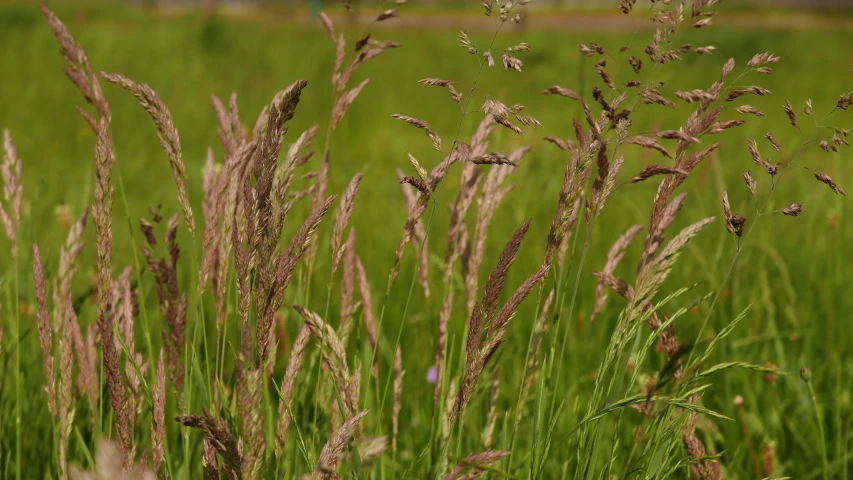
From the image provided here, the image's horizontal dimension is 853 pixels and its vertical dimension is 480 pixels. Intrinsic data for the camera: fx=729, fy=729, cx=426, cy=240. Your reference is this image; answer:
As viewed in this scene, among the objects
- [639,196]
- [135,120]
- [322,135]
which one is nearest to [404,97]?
[322,135]

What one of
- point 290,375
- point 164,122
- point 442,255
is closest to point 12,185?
point 164,122

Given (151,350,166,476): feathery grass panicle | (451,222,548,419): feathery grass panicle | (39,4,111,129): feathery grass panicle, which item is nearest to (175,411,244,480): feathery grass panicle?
(151,350,166,476): feathery grass panicle

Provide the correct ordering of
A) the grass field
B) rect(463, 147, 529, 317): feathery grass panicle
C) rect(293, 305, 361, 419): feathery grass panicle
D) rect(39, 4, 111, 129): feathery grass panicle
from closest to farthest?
rect(293, 305, 361, 419): feathery grass panicle
rect(39, 4, 111, 129): feathery grass panicle
rect(463, 147, 529, 317): feathery grass panicle
the grass field

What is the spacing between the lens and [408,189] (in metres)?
1.62

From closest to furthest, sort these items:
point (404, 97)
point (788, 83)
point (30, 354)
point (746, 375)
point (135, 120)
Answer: point (30, 354)
point (746, 375)
point (135, 120)
point (404, 97)
point (788, 83)

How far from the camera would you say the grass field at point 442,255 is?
1.62 m

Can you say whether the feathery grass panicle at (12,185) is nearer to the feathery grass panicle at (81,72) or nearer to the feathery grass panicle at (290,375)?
the feathery grass panicle at (81,72)

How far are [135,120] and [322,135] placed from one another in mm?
1670

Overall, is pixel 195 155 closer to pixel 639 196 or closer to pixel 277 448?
pixel 639 196

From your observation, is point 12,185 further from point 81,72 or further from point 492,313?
point 492,313

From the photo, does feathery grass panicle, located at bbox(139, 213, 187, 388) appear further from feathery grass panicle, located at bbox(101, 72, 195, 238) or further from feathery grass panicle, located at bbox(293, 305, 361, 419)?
feathery grass panicle, located at bbox(293, 305, 361, 419)

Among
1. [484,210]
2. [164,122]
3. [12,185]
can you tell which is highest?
[164,122]

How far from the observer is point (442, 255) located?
3.02m

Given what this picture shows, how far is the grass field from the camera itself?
63.7 inches
